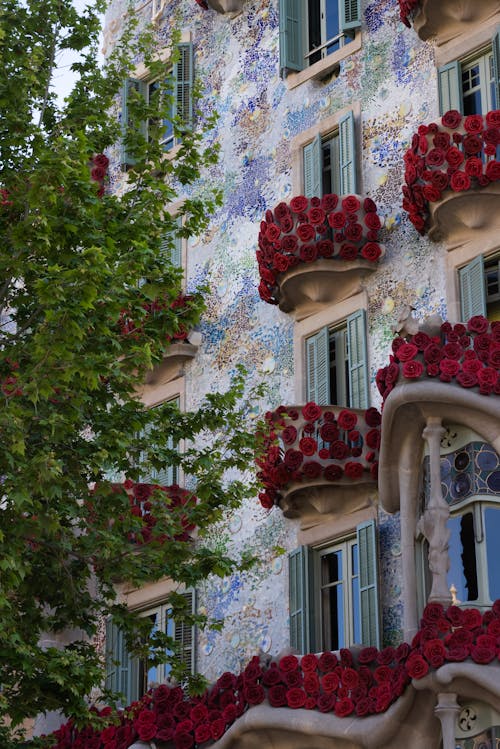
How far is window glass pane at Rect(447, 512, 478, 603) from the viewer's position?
20172 mm

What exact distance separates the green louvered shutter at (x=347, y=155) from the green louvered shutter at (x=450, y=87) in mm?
1711

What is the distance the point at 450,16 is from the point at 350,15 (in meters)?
2.28

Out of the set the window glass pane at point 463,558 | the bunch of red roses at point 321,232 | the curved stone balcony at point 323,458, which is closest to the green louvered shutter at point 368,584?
the curved stone balcony at point 323,458

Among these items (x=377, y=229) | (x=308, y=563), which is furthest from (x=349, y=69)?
(x=308, y=563)

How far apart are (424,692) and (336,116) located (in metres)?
9.74

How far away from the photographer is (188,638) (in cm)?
2470

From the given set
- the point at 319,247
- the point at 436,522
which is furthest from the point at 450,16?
the point at 436,522

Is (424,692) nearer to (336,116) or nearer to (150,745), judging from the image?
(150,745)

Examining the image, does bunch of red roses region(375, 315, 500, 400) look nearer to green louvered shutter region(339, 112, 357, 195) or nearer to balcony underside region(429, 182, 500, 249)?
balcony underside region(429, 182, 500, 249)

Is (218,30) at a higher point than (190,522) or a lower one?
higher

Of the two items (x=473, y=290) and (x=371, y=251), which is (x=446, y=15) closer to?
(x=371, y=251)

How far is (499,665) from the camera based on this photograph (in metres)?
19.0

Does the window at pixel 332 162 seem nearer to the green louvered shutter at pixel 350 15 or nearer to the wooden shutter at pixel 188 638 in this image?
the green louvered shutter at pixel 350 15

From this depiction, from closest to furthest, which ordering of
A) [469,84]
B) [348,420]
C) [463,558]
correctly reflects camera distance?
1. [463,558]
2. [348,420]
3. [469,84]
